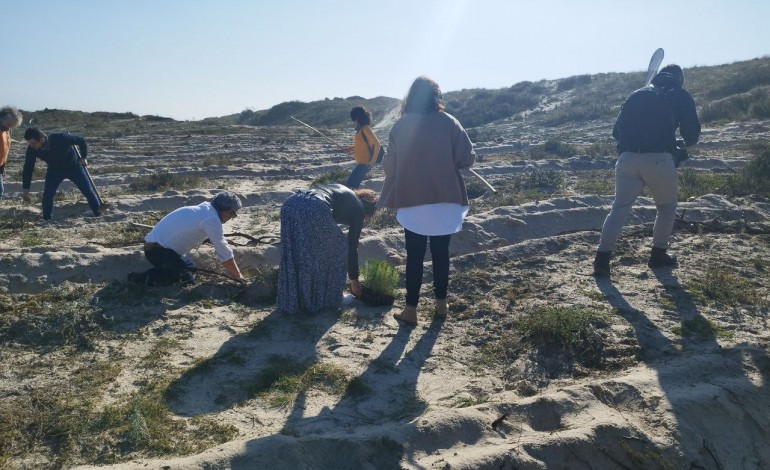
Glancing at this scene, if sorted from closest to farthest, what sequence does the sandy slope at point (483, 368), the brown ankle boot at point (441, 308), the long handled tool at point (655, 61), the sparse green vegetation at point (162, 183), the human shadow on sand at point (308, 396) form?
the human shadow on sand at point (308, 396) → the sandy slope at point (483, 368) → the brown ankle boot at point (441, 308) → the long handled tool at point (655, 61) → the sparse green vegetation at point (162, 183)

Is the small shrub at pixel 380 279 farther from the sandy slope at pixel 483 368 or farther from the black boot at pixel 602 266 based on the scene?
the black boot at pixel 602 266

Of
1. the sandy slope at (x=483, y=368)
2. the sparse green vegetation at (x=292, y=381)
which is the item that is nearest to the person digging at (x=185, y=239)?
the sandy slope at (x=483, y=368)

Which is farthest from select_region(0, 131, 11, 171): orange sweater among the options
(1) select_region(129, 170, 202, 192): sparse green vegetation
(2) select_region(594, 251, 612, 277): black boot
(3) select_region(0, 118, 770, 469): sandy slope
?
(2) select_region(594, 251, 612, 277): black boot

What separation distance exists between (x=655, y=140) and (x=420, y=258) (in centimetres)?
223

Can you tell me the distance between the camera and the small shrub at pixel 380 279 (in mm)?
5270

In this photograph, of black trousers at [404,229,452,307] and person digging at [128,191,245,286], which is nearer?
black trousers at [404,229,452,307]

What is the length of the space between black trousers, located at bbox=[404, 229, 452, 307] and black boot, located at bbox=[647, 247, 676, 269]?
2.22 metres

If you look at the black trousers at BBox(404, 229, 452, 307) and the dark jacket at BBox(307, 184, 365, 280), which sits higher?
the dark jacket at BBox(307, 184, 365, 280)

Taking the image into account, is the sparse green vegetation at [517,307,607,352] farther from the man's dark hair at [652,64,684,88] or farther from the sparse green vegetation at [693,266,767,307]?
the man's dark hair at [652,64,684,88]

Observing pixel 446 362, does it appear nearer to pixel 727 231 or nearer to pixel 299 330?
pixel 299 330

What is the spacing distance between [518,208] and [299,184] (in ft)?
16.7

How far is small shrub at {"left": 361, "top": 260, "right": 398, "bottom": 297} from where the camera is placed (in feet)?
17.3

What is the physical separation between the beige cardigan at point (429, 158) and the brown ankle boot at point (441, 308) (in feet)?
2.75

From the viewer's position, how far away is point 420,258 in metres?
4.70
